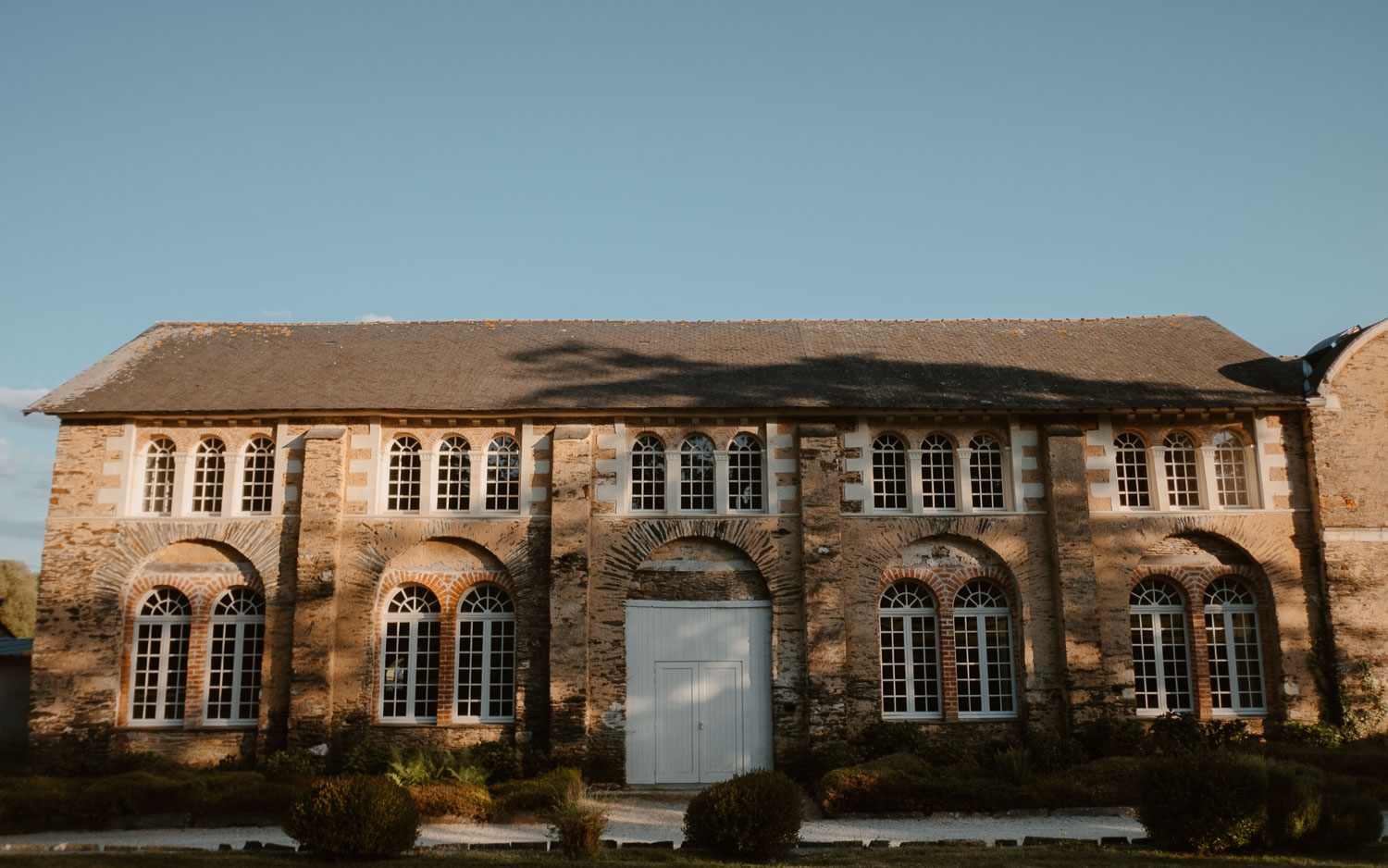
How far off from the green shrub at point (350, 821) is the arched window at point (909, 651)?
397 inches

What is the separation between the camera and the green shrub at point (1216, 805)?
11023 mm

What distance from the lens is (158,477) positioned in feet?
64.2

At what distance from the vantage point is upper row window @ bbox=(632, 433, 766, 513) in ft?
63.0

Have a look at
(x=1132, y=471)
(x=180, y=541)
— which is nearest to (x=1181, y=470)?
(x=1132, y=471)

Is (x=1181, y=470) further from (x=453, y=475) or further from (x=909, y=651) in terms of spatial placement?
(x=453, y=475)

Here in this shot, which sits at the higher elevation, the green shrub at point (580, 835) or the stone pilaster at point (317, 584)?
the stone pilaster at point (317, 584)

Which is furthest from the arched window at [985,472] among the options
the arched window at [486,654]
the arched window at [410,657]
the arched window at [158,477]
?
the arched window at [158,477]

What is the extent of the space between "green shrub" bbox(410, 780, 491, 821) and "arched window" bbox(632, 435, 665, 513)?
6.27 m

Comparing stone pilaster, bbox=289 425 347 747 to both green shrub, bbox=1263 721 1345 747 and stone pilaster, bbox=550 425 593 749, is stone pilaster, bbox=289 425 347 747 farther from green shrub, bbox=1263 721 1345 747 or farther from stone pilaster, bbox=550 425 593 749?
green shrub, bbox=1263 721 1345 747

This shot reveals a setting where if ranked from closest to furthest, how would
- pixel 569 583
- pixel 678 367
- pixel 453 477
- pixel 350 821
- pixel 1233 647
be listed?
pixel 350 821 < pixel 569 583 < pixel 1233 647 < pixel 453 477 < pixel 678 367

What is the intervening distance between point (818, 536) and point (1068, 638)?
16.3ft

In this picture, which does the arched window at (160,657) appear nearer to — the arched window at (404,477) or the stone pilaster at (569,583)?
the arched window at (404,477)

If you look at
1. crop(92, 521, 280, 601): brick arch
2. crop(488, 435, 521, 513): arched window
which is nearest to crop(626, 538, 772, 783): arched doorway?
crop(488, 435, 521, 513): arched window

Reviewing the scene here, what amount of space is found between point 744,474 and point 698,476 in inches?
36.2
